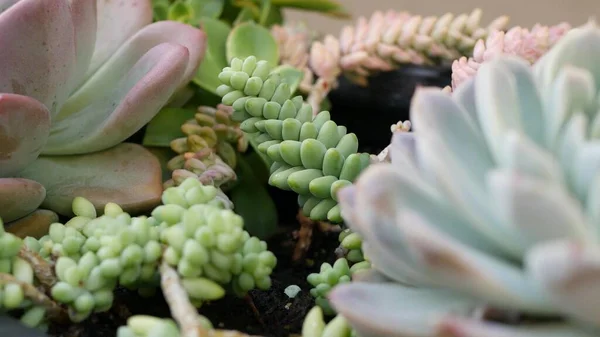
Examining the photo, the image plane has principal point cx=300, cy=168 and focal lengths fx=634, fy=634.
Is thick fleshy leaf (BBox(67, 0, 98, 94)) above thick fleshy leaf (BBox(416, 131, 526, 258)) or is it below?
below

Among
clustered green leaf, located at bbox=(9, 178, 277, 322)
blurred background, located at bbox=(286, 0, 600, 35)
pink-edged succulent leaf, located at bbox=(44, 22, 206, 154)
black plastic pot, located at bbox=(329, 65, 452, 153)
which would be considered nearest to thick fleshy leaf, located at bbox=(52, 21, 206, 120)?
pink-edged succulent leaf, located at bbox=(44, 22, 206, 154)

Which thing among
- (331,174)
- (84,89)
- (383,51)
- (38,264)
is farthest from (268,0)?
(38,264)

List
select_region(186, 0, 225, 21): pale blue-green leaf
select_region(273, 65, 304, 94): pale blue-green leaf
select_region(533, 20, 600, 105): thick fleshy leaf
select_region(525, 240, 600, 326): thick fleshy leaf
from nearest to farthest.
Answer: select_region(525, 240, 600, 326): thick fleshy leaf
select_region(533, 20, 600, 105): thick fleshy leaf
select_region(273, 65, 304, 94): pale blue-green leaf
select_region(186, 0, 225, 21): pale blue-green leaf

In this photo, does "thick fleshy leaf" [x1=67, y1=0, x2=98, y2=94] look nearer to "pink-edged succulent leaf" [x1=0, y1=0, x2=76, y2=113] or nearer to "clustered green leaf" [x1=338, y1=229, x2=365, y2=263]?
"pink-edged succulent leaf" [x1=0, y1=0, x2=76, y2=113]

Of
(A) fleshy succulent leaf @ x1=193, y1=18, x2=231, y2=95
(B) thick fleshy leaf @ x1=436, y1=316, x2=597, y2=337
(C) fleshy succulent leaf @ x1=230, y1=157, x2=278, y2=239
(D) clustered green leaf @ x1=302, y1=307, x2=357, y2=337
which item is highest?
(B) thick fleshy leaf @ x1=436, y1=316, x2=597, y2=337

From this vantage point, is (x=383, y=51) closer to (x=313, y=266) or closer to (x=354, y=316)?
(x=313, y=266)

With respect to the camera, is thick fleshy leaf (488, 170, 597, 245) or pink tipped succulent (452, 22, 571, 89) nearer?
thick fleshy leaf (488, 170, 597, 245)

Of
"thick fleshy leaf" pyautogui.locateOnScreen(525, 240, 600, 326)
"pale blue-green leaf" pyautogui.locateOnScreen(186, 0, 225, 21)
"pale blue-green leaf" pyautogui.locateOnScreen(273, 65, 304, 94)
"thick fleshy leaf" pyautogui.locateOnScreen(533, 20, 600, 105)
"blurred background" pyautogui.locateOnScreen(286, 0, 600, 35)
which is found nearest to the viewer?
"thick fleshy leaf" pyautogui.locateOnScreen(525, 240, 600, 326)

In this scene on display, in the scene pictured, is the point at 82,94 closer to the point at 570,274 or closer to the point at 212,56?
the point at 212,56
